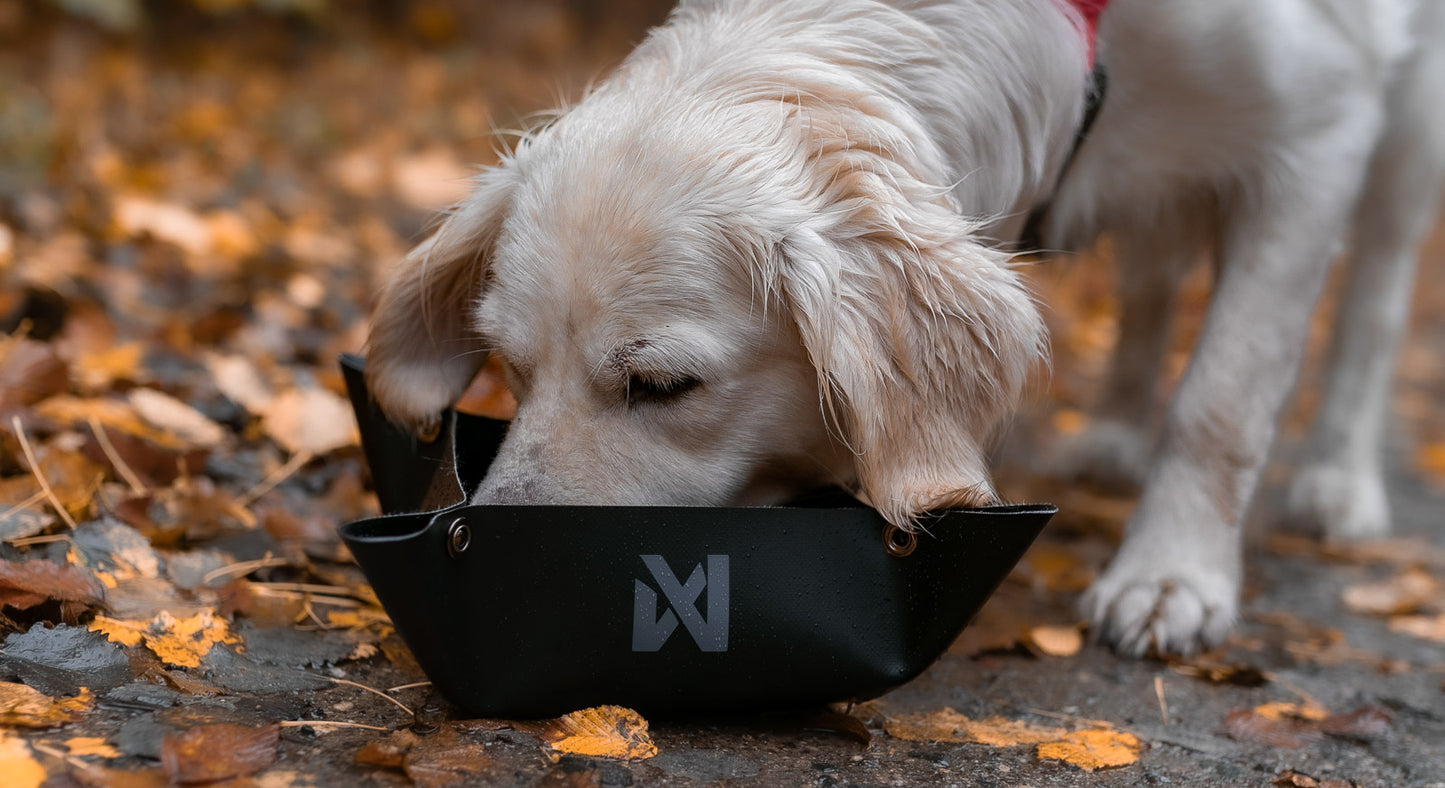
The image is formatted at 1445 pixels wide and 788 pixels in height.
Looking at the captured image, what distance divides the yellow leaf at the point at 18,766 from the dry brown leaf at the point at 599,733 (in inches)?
22.6

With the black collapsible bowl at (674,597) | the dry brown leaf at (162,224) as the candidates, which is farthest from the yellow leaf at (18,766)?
the dry brown leaf at (162,224)

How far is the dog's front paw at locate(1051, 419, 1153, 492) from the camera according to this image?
12.5ft

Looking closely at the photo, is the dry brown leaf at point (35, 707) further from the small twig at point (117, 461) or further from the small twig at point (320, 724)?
the small twig at point (117, 461)

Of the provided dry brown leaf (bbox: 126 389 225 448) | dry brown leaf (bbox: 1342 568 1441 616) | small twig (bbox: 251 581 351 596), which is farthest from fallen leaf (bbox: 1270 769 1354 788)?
dry brown leaf (bbox: 126 389 225 448)

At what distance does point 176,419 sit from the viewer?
285 cm

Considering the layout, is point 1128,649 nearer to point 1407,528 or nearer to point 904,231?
point 904,231

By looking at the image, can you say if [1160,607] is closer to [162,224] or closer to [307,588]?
[307,588]

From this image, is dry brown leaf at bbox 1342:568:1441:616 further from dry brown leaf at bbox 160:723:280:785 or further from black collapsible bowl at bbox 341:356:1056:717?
dry brown leaf at bbox 160:723:280:785

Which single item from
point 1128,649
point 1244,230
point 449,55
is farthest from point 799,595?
point 449,55

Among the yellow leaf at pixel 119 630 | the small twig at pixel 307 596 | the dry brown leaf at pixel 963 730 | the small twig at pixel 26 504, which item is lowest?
the dry brown leaf at pixel 963 730

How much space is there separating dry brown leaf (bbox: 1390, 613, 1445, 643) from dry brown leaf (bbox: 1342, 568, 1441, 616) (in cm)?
4

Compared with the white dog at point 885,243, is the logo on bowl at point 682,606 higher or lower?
lower

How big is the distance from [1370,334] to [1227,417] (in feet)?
4.76

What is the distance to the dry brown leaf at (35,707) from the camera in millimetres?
1504
